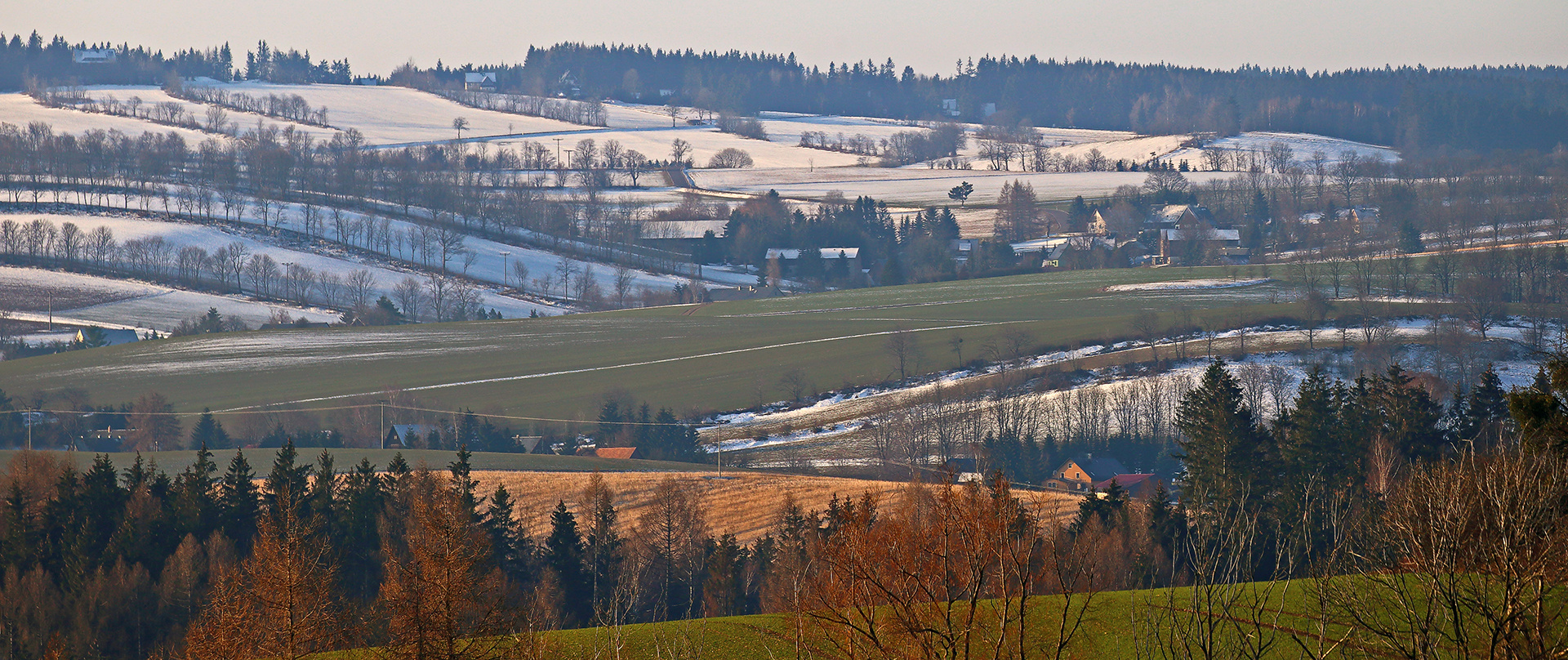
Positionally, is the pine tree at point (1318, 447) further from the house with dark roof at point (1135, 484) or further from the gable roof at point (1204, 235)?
the gable roof at point (1204, 235)

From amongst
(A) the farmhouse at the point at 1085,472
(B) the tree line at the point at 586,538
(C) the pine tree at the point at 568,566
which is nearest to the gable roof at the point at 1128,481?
(A) the farmhouse at the point at 1085,472

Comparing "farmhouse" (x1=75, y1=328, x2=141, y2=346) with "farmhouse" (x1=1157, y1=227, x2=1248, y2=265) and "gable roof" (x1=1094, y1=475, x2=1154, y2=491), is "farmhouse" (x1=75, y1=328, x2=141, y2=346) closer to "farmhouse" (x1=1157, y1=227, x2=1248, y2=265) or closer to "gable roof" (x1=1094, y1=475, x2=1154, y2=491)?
"gable roof" (x1=1094, y1=475, x2=1154, y2=491)

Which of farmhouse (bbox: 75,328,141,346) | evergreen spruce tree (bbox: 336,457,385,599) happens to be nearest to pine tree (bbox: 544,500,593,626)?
evergreen spruce tree (bbox: 336,457,385,599)

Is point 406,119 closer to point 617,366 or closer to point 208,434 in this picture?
point 617,366

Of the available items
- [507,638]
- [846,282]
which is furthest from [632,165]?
[507,638]

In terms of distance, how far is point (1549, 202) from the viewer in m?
111

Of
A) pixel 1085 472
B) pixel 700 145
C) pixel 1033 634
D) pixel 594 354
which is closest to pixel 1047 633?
pixel 1033 634

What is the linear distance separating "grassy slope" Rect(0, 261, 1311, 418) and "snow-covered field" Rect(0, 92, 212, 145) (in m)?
87.5

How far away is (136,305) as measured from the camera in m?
88.8

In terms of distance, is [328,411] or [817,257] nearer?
[328,411]

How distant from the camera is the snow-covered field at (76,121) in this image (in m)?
151

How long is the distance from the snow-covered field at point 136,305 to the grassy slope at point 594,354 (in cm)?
1098

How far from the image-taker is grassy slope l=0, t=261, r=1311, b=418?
65.8 meters

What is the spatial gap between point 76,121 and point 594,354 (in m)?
118
